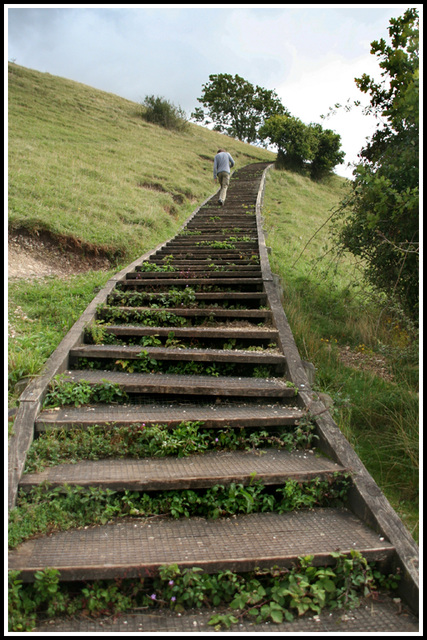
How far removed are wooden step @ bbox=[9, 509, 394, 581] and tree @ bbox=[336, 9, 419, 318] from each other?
8.72ft

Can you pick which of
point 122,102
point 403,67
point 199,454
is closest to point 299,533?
point 199,454

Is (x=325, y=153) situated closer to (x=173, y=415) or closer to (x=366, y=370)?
(x=366, y=370)

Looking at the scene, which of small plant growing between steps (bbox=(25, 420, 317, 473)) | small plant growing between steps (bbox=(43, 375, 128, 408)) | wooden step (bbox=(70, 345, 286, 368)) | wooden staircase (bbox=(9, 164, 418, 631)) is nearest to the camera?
wooden staircase (bbox=(9, 164, 418, 631))

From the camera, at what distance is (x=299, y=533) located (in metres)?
2.99

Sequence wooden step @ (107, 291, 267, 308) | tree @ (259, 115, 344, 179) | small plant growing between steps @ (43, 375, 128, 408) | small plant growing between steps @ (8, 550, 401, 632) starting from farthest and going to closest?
tree @ (259, 115, 344, 179), wooden step @ (107, 291, 267, 308), small plant growing between steps @ (43, 375, 128, 408), small plant growing between steps @ (8, 550, 401, 632)

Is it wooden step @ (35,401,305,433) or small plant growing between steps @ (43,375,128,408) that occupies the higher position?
small plant growing between steps @ (43,375,128,408)

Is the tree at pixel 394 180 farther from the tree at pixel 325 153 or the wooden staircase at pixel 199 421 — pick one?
the tree at pixel 325 153

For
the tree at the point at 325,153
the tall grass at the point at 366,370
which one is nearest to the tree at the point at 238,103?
the tree at the point at 325,153

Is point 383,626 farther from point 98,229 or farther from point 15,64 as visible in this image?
point 15,64

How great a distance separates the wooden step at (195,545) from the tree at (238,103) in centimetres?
4751

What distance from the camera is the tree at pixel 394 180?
4957 mm

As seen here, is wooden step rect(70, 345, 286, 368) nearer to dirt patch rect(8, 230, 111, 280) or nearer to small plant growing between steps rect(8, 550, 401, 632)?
small plant growing between steps rect(8, 550, 401, 632)

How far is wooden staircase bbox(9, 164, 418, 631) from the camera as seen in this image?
2764 mm

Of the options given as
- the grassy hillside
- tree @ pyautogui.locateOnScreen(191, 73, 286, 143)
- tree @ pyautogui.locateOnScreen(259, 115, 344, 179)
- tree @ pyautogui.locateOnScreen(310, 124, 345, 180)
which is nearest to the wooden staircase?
the grassy hillside
